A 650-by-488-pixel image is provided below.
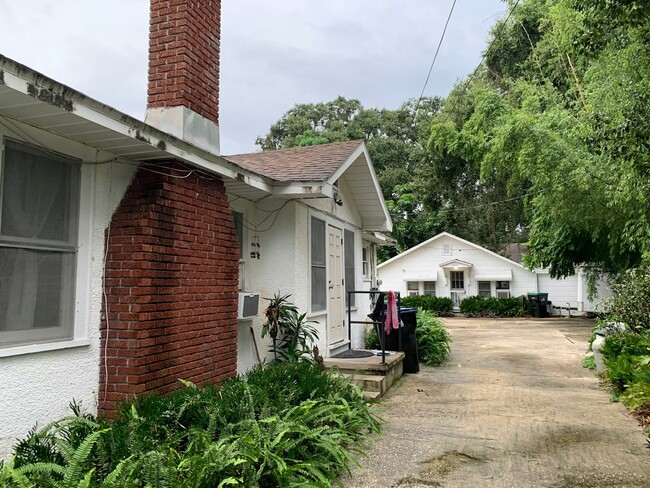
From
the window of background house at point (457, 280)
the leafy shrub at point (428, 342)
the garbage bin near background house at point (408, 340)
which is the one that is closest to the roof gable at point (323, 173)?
the leafy shrub at point (428, 342)

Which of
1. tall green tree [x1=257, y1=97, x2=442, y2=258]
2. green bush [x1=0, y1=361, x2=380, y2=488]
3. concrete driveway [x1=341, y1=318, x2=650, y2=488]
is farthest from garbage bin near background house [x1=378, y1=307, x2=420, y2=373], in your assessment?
tall green tree [x1=257, y1=97, x2=442, y2=258]

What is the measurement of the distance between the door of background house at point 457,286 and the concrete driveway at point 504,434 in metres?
16.7

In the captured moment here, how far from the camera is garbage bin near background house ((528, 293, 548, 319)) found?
2411cm

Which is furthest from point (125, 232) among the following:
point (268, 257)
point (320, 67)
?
point (320, 67)

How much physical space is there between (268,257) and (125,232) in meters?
2.99

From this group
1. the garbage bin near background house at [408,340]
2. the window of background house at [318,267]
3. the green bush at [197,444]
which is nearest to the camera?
the green bush at [197,444]

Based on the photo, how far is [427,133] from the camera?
29.7 m

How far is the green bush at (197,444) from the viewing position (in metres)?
2.91

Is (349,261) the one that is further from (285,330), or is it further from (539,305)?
(539,305)

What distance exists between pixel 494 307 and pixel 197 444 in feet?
76.3

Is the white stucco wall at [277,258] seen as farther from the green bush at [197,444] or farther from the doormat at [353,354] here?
the green bush at [197,444]

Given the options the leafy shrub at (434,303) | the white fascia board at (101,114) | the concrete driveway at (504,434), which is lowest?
the concrete driveway at (504,434)

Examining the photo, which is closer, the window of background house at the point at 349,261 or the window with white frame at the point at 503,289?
the window of background house at the point at 349,261

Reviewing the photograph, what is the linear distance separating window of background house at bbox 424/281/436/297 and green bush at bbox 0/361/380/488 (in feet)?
74.5
